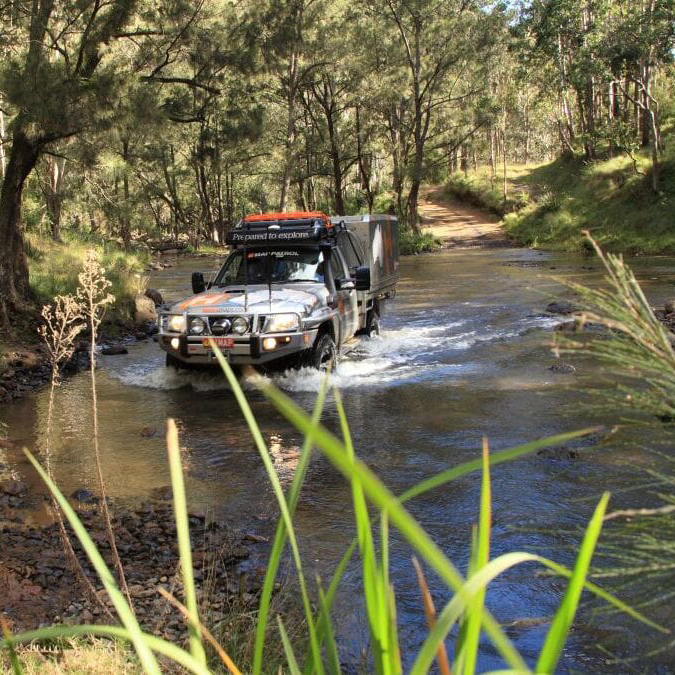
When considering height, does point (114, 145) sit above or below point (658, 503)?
above

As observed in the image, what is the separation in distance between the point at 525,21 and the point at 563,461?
1511 inches

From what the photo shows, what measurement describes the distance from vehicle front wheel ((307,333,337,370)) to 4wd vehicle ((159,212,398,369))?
13mm

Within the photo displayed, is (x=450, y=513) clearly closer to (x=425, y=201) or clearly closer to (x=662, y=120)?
(x=662, y=120)

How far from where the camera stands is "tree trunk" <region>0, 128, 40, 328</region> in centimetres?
1443

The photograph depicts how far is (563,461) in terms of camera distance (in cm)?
729

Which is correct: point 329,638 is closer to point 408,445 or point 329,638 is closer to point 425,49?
point 408,445

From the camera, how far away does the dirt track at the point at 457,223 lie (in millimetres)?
42678

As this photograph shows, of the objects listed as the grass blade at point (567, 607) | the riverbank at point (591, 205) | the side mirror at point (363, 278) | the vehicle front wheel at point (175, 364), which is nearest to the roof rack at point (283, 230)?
the side mirror at point (363, 278)

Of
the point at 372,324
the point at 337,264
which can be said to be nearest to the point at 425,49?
the point at 372,324

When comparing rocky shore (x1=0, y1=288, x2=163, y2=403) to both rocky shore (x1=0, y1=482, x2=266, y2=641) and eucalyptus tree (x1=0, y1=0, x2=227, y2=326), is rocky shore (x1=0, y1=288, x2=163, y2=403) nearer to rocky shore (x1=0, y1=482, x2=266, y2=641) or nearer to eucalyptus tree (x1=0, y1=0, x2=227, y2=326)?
eucalyptus tree (x1=0, y1=0, x2=227, y2=326)

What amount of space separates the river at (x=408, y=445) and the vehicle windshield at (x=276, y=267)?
1.57 meters

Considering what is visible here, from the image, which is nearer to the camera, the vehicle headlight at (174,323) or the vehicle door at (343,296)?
the vehicle headlight at (174,323)

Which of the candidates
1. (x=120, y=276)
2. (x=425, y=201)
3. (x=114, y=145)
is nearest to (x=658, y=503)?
(x=114, y=145)

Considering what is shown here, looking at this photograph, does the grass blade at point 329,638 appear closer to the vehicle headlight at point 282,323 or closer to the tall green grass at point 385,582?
the tall green grass at point 385,582
